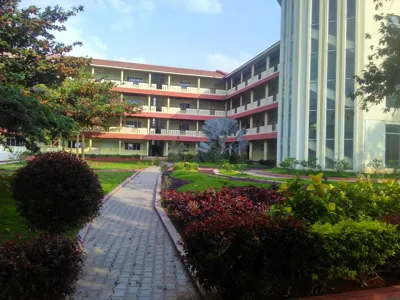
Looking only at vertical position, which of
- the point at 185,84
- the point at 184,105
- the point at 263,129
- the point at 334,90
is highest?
the point at 185,84

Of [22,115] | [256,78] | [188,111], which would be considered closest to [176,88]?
[188,111]

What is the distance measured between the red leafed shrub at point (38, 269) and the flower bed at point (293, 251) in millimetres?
1139

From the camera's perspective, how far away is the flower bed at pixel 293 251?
324 centimetres

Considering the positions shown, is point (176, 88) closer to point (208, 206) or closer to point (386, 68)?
point (386, 68)

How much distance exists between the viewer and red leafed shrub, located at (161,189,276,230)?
5988mm

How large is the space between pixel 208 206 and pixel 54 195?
274 centimetres

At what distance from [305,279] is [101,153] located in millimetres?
39638

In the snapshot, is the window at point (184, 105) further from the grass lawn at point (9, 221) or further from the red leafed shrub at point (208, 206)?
the red leafed shrub at point (208, 206)

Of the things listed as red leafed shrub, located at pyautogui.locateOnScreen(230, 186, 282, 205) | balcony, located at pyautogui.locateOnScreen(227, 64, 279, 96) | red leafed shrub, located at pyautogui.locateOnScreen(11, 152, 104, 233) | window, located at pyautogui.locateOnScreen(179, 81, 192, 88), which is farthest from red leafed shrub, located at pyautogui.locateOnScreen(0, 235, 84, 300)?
window, located at pyautogui.locateOnScreen(179, 81, 192, 88)

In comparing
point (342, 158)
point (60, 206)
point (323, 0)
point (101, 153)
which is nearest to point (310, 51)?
point (323, 0)

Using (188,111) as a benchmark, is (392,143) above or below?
below

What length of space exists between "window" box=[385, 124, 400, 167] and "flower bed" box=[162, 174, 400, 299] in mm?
20048

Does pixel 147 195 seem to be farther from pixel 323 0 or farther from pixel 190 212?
pixel 323 0

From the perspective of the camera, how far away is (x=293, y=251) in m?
3.31
